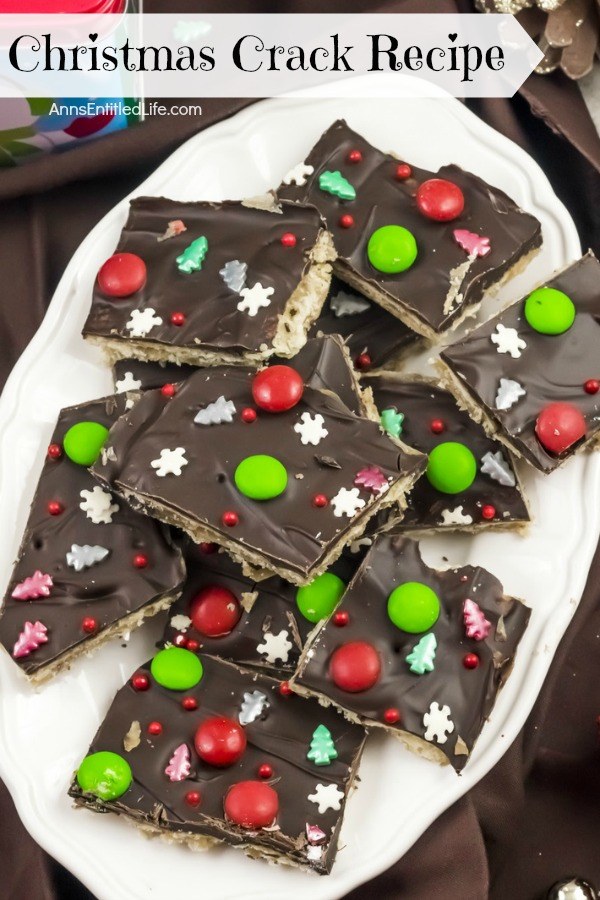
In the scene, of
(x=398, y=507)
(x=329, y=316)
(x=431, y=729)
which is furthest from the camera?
(x=329, y=316)

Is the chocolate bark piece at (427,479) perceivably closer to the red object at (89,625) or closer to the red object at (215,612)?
the red object at (215,612)

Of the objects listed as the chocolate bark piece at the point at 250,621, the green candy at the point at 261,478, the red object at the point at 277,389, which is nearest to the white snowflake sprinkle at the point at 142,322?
the red object at the point at 277,389

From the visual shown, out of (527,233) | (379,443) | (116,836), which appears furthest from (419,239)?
(116,836)

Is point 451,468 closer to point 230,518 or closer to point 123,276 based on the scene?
point 230,518

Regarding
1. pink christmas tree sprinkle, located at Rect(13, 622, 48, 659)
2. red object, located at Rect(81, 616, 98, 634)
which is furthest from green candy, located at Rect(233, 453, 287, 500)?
pink christmas tree sprinkle, located at Rect(13, 622, 48, 659)

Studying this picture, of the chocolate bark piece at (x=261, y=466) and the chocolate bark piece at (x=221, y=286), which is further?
the chocolate bark piece at (x=221, y=286)

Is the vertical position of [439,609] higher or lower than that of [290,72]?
lower

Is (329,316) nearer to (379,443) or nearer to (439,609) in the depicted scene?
(379,443)
